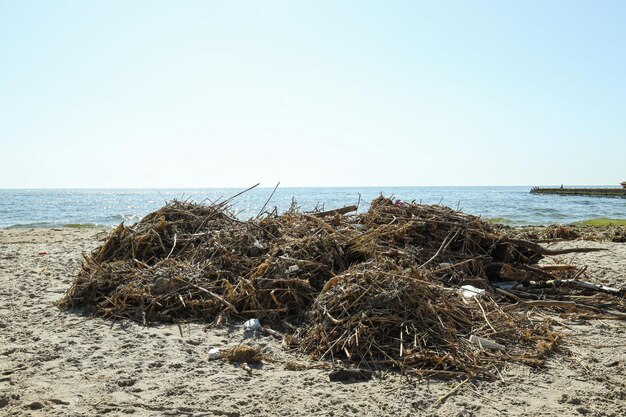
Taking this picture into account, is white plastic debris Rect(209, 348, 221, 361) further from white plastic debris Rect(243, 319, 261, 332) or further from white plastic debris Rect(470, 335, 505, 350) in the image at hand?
white plastic debris Rect(470, 335, 505, 350)

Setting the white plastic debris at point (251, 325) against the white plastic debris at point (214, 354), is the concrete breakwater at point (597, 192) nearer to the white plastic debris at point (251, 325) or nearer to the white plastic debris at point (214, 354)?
the white plastic debris at point (251, 325)

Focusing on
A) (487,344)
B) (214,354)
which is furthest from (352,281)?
(214,354)

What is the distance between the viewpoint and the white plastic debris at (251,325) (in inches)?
182

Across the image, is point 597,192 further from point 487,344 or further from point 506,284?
point 487,344

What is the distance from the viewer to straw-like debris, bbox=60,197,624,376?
3986mm

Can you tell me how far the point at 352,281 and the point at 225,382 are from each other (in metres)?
1.56

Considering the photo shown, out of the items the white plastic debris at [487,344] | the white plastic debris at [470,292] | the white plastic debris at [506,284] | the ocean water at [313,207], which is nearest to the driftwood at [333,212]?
the ocean water at [313,207]

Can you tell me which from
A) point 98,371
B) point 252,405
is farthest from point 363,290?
point 98,371

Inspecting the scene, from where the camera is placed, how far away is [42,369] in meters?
3.64

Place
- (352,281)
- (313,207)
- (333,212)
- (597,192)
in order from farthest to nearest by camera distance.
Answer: (597,192) < (313,207) < (333,212) < (352,281)

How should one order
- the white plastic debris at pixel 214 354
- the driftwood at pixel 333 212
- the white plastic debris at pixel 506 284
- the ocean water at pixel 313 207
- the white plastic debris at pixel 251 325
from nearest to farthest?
the white plastic debris at pixel 214 354, the white plastic debris at pixel 251 325, the white plastic debris at pixel 506 284, the driftwood at pixel 333 212, the ocean water at pixel 313 207

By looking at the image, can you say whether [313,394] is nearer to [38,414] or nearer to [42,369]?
[38,414]

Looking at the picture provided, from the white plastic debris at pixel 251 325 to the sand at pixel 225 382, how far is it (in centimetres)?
8

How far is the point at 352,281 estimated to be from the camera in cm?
454
